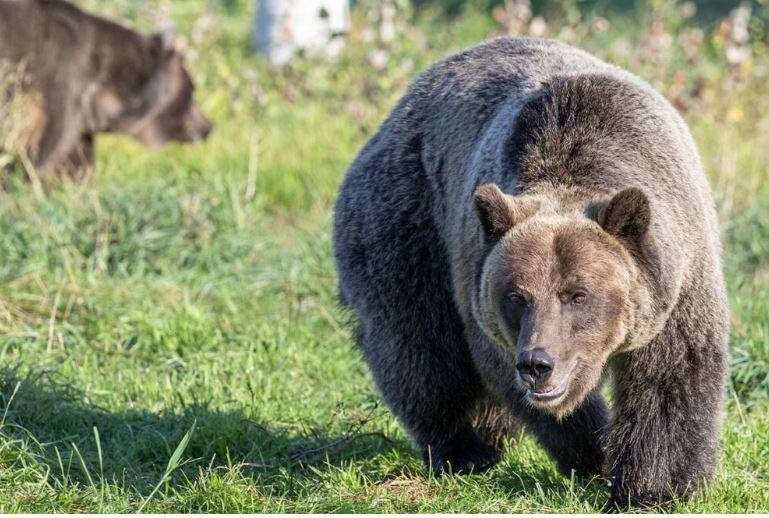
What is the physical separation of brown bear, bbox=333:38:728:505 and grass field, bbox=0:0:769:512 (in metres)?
0.27

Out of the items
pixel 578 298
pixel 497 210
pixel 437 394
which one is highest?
pixel 497 210

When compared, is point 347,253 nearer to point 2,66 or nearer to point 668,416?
point 668,416

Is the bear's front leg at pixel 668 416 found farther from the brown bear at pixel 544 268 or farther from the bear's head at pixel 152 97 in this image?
the bear's head at pixel 152 97

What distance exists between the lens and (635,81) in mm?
4965

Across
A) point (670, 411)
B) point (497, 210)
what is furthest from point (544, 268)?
point (670, 411)

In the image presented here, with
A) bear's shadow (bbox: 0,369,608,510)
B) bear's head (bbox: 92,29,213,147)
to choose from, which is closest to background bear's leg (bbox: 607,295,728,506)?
bear's shadow (bbox: 0,369,608,510)

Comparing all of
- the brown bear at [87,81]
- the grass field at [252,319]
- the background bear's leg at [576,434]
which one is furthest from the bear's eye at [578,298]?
the brown bear at [87,81]

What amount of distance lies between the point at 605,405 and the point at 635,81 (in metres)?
1.27

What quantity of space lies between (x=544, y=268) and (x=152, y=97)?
8.34 metres

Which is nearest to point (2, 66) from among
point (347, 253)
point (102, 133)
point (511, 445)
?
point (102, 133)

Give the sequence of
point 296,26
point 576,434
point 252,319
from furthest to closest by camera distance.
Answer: point 296,26, point 252,319, point 576,434

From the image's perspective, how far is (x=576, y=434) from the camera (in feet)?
15.7

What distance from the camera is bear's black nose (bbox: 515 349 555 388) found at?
13.1ft

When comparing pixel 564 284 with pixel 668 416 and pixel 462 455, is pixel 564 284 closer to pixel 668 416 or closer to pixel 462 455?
pixel 668 416
